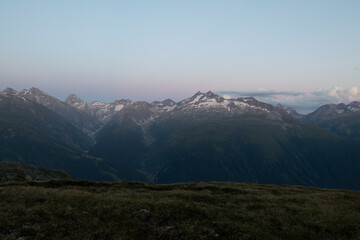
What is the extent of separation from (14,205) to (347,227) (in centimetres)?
3482

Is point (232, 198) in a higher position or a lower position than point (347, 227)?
lower

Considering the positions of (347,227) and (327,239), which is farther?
(347,227)

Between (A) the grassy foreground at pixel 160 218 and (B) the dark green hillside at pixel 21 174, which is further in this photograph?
(B) the dark green hillside at pixel 21 174

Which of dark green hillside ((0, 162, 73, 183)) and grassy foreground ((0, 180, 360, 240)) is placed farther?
dark green hillside ((0, 162, 73, 183))

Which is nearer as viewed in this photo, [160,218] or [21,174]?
[160,218]

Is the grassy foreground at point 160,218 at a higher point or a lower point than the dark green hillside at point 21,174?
higher

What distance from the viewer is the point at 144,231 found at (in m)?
21.4

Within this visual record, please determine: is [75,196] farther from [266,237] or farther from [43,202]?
[266,237]

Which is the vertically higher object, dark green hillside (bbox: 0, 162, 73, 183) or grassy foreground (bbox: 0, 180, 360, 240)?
grassy foreground (bbox: 0, 180, 360, 240)

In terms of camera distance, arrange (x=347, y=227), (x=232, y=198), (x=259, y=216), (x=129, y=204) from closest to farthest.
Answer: (x=347, y=227) → (x=259, y=216) → (x=129, y=204) → (x=232, y=198)

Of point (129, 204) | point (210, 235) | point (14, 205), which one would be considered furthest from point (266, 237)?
point (14, 205)

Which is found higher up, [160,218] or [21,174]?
[160,218]

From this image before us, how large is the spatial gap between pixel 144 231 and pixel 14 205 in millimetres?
16237

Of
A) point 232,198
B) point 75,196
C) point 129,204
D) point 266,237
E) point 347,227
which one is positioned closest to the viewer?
point 266,237
